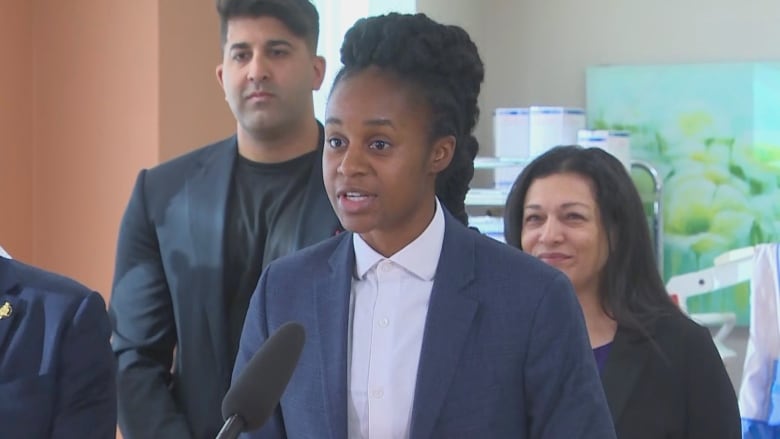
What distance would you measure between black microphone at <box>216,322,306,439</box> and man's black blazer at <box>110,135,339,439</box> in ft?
2.35

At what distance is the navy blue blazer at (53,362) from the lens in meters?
1.27

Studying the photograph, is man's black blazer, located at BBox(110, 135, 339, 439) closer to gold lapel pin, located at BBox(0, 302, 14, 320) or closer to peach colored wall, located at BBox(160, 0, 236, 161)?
gold lapel pin, located at BBox(0, 302, 14, 320)

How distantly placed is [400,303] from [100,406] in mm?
419

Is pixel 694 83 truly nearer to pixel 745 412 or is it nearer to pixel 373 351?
pixel 745 412

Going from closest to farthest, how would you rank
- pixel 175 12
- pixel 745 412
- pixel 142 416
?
pixel 142 416, pixel 175 12, pixel 745 412

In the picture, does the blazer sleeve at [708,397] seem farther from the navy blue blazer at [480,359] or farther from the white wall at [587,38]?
the white wall at [587,38]

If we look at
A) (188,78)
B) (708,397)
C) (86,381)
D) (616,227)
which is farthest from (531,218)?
(188,78)

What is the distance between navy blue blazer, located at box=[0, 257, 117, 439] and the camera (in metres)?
1.27

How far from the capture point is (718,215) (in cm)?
403

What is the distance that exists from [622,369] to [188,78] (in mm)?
1391

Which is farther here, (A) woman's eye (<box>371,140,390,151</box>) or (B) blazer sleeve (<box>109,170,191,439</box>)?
(B) blazer sleeve (<box>109,170,191,439</box>)

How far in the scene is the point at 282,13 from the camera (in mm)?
1749

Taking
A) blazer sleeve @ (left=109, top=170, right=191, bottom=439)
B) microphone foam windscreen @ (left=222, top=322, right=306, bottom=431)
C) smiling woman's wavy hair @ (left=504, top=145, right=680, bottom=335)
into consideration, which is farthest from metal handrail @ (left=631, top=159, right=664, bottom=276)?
microphone foam windscreen @ (left=222, top=322, right=306, bottom=431)

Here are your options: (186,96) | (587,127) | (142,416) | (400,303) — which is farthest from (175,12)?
(587,127)
